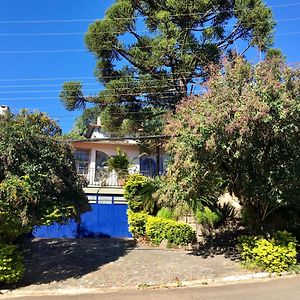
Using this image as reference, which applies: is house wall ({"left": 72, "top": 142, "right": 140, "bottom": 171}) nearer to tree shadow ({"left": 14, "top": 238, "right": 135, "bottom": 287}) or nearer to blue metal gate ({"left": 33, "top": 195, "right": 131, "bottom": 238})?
blue metal gate ({"left": 33, "top": 195, "right": 131, "bottom": 238})

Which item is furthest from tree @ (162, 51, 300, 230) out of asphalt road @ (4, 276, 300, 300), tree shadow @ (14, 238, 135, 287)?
tree shadow @ (14, 238, 135, 287)

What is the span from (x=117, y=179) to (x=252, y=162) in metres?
11.6

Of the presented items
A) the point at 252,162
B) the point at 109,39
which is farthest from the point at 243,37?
the point at 252,162

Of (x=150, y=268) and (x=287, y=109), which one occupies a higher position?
(x=287, y=109)

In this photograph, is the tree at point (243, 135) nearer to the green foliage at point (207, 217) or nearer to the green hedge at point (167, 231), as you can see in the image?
the green hedge at point (167, 231)

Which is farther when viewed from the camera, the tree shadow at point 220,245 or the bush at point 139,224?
the bush at point 139,224

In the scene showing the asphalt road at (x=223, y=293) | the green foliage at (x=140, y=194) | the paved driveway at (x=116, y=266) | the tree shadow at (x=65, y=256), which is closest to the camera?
the asphalt road at (x=223, y=293)

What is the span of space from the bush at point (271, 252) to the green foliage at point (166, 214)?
452cm

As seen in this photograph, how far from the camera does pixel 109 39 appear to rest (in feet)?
70.5

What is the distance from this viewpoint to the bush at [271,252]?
11.5m

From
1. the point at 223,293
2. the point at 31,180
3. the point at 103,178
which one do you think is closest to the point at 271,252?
the point at 223,293

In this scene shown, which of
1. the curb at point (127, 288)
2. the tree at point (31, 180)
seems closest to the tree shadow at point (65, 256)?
the curb at point (127, 288)

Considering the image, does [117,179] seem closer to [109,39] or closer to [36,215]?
[109,39]

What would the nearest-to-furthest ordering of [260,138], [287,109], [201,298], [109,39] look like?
[201,298], [287,109], [260,138], [109,39]
